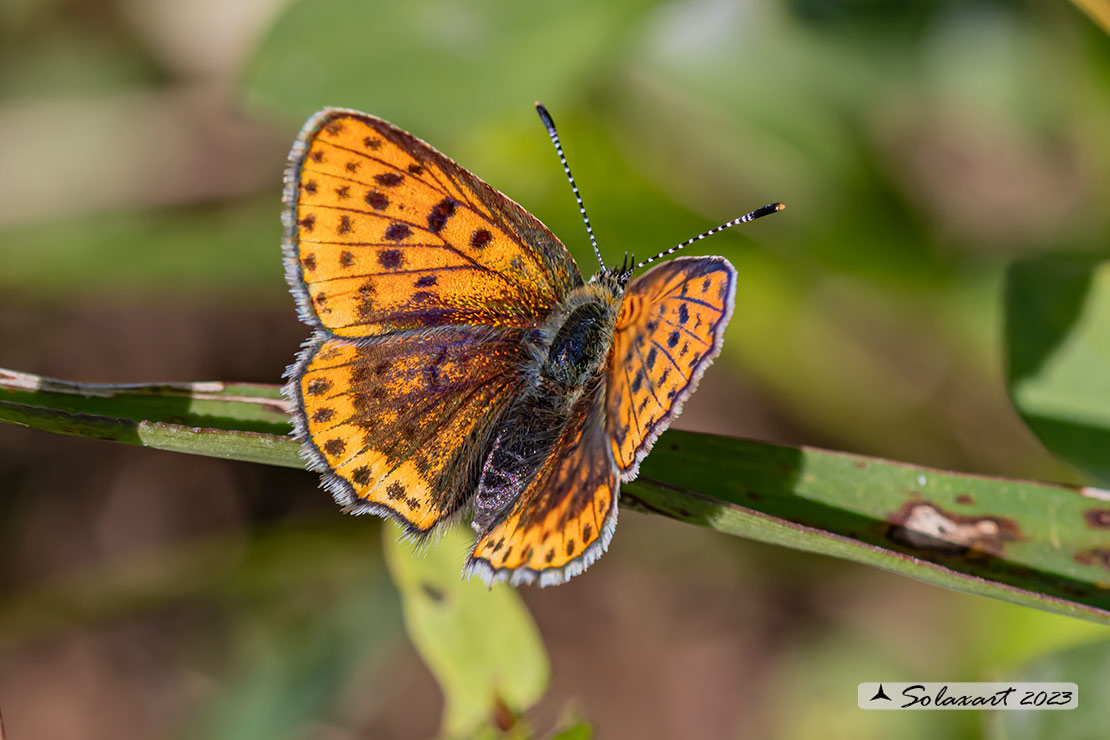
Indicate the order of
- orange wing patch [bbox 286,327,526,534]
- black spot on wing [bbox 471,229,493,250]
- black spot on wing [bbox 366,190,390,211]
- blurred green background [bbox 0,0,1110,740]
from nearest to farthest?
orange wing patch [bbox 286,327,526,534] → black spot on wing [bbox 366,190,390,211] → black spot on wing [bbox 471,229,493,250] → blurred green background [bbox 0,0,1110,740]

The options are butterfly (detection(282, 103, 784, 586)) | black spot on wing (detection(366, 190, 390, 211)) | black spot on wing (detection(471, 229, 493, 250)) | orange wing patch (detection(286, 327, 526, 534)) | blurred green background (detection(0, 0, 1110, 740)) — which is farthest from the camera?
blurred green background (detection(0, 0, 1110, 740))

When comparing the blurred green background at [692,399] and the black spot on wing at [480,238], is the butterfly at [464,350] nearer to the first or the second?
the black spot on wing at [480,238]

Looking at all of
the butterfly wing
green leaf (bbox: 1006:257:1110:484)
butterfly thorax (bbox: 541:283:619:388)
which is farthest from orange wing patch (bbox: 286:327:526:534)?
green leaf (bbox: 1006:257:1110:484)

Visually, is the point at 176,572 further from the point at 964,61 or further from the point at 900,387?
the point at 964,61

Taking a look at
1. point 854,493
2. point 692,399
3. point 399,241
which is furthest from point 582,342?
point 692,399

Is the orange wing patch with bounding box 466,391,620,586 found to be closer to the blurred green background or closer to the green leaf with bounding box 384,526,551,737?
the green leaf with bounding box 384,526,551,737

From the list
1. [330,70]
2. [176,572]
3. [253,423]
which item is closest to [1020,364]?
[253,423]

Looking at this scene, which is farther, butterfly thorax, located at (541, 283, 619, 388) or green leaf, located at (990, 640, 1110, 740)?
butterfly thorax, located at (541, 283, 619, 388)

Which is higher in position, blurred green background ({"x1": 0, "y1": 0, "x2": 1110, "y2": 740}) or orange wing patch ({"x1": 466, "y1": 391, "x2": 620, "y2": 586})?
blurred green background ({"x1": 0, "y1": 0, "x2": 1110, "y2": 740})
